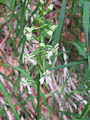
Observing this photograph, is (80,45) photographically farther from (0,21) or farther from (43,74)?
(43,74)

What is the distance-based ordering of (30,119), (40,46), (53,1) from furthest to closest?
(53,1)
(30,119)
(40,46)

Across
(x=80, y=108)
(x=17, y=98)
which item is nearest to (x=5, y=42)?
(x=17, y=98)

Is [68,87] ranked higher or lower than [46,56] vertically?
lower

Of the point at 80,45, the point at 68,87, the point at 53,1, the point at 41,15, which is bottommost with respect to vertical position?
the point at 68,87

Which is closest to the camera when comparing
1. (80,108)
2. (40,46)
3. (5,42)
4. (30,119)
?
(40,46)

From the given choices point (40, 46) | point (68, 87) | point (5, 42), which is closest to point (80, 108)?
point (68, 87)

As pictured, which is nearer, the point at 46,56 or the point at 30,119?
the point at 46,56

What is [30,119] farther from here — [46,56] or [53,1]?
[53,1]

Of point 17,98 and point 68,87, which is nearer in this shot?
point 17,98

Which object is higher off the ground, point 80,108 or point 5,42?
point 5,42
